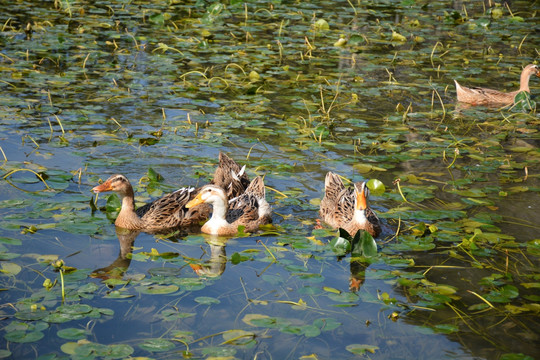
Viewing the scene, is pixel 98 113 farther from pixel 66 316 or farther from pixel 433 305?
pixel 433 305

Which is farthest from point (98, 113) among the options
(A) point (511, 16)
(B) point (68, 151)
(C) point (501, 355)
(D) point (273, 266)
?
(A) point (511, 16)

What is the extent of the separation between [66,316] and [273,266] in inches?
71.3

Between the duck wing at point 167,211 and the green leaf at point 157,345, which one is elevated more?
the duck wing at point 167,211

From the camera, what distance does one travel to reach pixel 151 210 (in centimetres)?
668

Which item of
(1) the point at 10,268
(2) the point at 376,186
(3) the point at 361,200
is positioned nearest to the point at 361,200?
(3) the point at 361,200

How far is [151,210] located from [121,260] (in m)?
0.82

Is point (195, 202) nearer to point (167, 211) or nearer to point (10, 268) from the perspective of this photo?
point (167, 211)

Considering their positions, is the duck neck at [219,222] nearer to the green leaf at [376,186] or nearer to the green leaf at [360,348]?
the green leaf at [376,186]

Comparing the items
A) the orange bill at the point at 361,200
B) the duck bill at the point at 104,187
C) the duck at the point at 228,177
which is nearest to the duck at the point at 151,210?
the duck bill at the point at 104,187

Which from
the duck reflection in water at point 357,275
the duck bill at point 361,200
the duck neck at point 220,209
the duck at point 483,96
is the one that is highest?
the duck at point 483,96

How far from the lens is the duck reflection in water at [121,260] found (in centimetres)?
569

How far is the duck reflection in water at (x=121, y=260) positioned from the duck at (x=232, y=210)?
62 centimetres

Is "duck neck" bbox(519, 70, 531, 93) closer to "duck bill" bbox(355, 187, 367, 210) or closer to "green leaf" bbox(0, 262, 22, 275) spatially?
"duck bill" bbox(355, 187, 367, 210)

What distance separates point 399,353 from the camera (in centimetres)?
492
